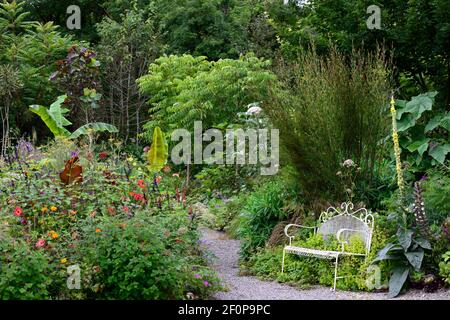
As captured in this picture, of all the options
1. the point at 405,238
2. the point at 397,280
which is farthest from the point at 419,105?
the point at 397,280

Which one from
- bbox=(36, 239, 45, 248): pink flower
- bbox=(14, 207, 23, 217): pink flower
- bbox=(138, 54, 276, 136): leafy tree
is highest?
bbox=(138, 54, 276, 136): leafy tree

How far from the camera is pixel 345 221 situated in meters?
7.14

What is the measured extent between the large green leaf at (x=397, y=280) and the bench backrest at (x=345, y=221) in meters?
0.60

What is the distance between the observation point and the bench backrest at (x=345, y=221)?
6.91 m

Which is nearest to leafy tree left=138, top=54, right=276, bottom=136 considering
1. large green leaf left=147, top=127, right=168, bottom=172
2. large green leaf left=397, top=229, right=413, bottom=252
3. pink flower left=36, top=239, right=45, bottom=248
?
large green leaf left=147, top=127, right=168, bottom=172

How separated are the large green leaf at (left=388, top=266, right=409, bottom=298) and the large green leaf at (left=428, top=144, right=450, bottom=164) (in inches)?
78.3

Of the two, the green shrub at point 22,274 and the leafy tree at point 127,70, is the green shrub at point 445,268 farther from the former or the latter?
the leafy tree at point 127,70

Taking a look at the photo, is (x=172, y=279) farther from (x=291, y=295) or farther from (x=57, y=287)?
(x=291, y=295)

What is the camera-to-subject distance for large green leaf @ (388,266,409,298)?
6.12m

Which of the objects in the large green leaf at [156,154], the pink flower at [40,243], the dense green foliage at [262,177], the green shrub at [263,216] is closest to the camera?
the pink flower at [40,243]

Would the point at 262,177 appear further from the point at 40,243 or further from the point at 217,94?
the point at 40,243

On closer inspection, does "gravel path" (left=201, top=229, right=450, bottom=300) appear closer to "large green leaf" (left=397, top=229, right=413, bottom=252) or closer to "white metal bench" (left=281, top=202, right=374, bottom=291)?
"white metal bench" (left=281, top=202, right=374, bottom=291)

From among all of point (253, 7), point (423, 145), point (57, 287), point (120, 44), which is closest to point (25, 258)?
point (57, 287)

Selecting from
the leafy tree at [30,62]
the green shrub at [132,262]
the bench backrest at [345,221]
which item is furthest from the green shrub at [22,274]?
the leafy tree at [30,62]
